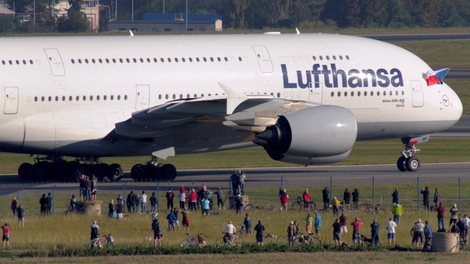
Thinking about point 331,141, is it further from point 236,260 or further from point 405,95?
point 236,260

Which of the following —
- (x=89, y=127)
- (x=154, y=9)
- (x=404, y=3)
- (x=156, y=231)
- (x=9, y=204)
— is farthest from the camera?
(x=154, y=9)

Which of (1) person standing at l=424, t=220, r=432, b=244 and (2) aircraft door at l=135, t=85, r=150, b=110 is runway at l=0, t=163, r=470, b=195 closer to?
(2) aircraft door at l=135, t=85, r=150, b=110

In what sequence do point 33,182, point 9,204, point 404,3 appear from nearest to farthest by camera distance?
point 9,204 < point 33,182 < point 404,3

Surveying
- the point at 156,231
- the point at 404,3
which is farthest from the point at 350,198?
the point at 404,3

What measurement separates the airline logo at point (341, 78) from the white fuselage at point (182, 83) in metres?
0.05

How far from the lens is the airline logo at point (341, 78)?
43.3 meters

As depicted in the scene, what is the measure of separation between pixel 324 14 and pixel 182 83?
111015 millimetres

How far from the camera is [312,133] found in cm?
3816

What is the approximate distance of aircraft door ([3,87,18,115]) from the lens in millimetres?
39500

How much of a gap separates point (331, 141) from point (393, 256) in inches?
406

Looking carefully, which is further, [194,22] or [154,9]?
[154,9]

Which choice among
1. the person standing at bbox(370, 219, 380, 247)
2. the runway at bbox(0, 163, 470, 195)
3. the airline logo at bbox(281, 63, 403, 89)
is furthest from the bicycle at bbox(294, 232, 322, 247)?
the airline logo at bbox(281, 63, 403, 89)

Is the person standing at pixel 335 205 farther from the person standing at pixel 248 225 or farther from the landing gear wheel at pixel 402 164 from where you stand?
the landing gear wheel at pixel 402 164

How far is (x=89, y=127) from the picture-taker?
1622 inches
